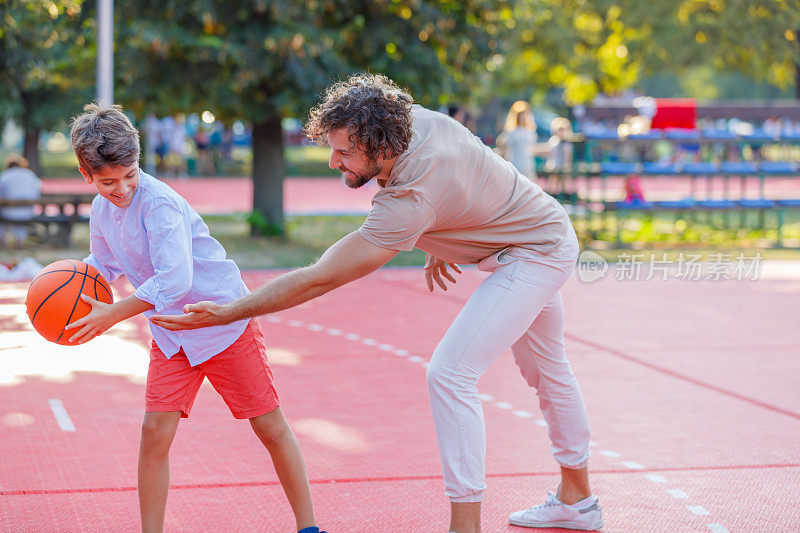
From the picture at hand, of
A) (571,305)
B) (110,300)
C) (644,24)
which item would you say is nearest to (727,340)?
(571,305)

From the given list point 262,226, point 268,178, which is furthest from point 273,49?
point 262,226

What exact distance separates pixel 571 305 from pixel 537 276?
6.79m

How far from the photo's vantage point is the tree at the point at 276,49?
1372 cm

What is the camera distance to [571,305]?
35.2 ft

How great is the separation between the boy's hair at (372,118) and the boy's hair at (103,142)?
0.68m

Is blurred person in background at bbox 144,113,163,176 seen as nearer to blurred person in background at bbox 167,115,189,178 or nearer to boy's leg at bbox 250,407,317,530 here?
blurred person in background at bbox 167,115,189,178

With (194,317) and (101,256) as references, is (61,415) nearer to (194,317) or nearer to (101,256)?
(101,256)

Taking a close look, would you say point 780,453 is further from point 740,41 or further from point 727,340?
point 740,41

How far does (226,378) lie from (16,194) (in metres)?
11.4

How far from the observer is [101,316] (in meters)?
3.73

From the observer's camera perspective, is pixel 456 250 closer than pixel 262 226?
Yes

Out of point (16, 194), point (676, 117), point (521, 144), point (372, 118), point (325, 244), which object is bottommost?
point (325, 244)

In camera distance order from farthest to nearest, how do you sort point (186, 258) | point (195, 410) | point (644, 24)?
point (644, 24) → point (195, 410) → point (186, 258)

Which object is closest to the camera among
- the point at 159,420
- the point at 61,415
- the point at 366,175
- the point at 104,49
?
the point at 366,175
